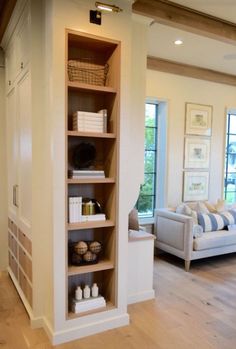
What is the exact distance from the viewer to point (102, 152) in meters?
2.64

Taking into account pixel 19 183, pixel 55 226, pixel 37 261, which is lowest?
pixel 37 261

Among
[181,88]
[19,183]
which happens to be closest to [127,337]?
[19,183]

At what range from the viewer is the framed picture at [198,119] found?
4.66 m

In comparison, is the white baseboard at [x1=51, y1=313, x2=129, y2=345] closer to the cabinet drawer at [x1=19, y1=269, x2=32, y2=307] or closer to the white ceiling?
the cabinet drawer at [x1=19, y1=269, x2=32, y2=307]

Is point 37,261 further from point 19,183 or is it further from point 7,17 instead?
point 7,17

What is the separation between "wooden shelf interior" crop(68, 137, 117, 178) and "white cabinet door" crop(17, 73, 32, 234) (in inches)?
13.4

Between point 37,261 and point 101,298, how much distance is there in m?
0.63

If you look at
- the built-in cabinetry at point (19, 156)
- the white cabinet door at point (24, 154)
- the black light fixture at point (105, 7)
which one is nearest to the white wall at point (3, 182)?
the built-in cabinetry at point (19, 156)

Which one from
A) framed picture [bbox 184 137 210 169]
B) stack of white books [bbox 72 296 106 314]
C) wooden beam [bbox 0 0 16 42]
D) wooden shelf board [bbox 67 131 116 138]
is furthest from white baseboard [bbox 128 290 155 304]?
wooden beam [bbox 0 0 16 42]

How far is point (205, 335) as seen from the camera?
241 cm

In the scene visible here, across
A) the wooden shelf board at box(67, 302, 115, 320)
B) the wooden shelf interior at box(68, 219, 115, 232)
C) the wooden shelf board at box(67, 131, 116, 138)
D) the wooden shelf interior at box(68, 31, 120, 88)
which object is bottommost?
the wooden shelf board at box(67, 302, 115, 320)

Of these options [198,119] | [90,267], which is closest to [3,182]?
[90,267]

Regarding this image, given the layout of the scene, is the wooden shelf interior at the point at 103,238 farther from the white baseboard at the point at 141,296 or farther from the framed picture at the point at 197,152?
the framed picture at the point at 197,152

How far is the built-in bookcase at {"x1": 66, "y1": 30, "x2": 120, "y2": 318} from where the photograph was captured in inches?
93.0
